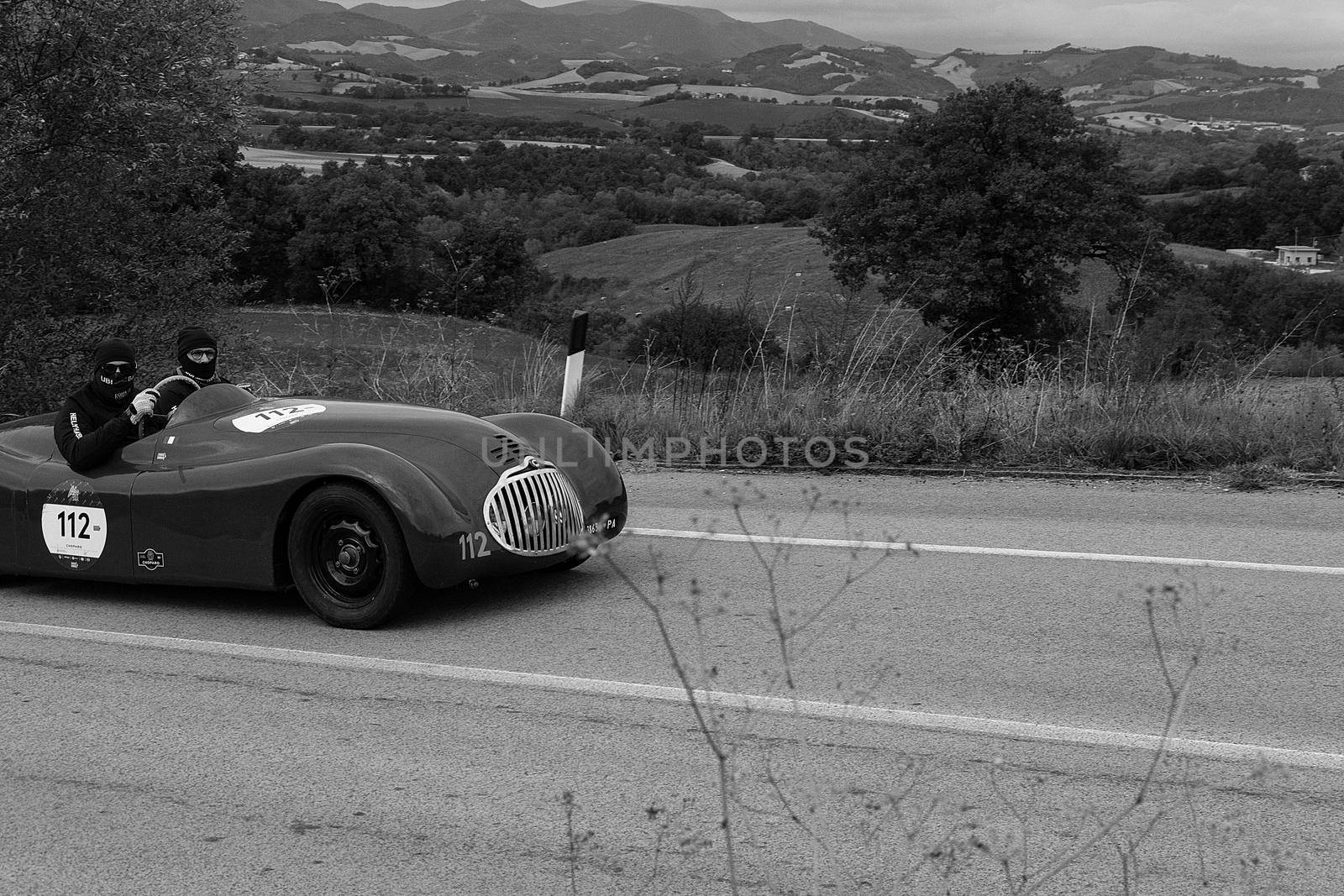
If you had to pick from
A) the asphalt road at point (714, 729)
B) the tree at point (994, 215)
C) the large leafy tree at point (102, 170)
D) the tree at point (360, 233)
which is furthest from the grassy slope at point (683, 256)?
the asphalt road at point (714, 729)

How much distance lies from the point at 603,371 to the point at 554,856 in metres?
11.0

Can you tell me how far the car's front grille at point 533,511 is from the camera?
629cm

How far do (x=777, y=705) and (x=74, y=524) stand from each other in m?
4.10

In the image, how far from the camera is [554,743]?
4.57 metres

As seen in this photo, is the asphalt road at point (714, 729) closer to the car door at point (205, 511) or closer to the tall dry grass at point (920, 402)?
the car door at point (205, 511)

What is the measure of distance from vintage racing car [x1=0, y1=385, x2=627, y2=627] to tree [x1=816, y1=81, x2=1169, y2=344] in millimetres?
36604

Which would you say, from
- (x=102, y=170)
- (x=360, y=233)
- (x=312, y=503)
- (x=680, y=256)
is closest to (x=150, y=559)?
(x=312, y=503)

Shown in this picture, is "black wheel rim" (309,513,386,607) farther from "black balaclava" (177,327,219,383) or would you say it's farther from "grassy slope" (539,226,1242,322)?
"grassy slope" (539,226,1242,322)

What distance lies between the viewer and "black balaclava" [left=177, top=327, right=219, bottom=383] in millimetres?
7367

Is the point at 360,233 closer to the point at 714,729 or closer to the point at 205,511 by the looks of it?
the point at 205,511

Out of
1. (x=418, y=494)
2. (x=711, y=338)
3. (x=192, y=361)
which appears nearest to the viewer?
(x=418, y=494)

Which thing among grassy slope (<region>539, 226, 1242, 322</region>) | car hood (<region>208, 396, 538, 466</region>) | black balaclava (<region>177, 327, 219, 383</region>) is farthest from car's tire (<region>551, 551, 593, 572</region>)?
grassy slope (<region>539, 226, 1242, 322</region>)

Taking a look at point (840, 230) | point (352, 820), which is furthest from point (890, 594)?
point (840, 230)

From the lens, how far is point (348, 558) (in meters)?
6.25
